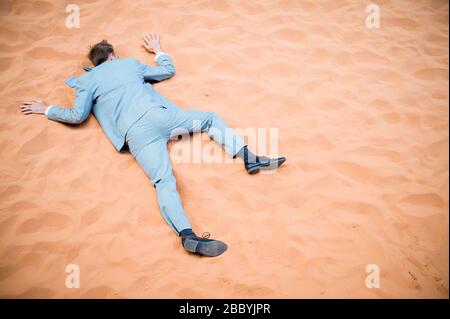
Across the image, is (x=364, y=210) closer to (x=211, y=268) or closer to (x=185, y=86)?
(x=211, y=268)

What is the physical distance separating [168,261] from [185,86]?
188cm

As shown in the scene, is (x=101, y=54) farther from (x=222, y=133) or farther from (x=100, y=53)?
(x=222, y=133)

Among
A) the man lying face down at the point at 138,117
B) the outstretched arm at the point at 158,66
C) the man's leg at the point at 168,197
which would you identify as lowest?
the man's leg at the point at 168,197

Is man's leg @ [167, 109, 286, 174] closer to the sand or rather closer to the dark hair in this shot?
the sand

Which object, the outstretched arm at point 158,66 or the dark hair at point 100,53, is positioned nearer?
the dark hair at point 100,53

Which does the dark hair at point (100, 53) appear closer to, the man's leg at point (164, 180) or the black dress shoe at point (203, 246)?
the man's leg at point (164, 180)

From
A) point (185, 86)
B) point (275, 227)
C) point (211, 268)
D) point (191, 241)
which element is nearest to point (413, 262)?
point (275, 227)

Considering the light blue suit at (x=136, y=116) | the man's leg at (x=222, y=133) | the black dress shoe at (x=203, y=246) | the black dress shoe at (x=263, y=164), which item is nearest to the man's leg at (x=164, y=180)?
the light blue suit at (x=136, y=116)

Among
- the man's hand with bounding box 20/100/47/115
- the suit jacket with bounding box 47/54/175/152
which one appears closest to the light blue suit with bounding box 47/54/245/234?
the suit jacket with bounding box 47/54/175/152

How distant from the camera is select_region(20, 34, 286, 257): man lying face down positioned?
9.28ft

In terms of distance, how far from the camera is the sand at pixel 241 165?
7.93ft

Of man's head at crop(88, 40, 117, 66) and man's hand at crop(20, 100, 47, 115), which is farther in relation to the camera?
man's head at crop(88, 40, 117, 66)

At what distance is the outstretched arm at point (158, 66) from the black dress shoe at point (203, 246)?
177cm

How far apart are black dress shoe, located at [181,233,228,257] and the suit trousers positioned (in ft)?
0.42
